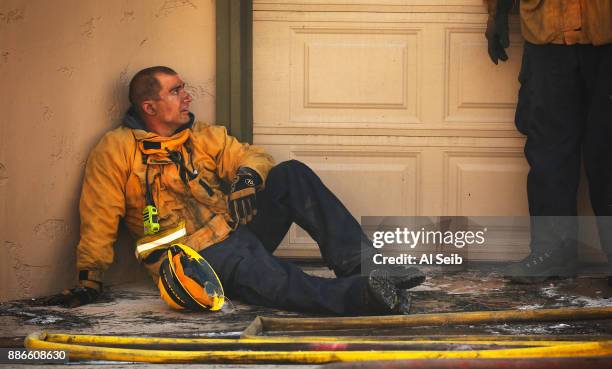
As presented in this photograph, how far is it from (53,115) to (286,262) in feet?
4.70

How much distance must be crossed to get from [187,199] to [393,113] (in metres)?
1.39

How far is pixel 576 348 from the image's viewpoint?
144 inches

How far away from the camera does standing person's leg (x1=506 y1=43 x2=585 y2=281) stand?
5.66 meters

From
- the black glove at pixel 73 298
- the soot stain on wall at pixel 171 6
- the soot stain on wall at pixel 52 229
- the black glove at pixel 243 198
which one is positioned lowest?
the black glove at pixel 73 298

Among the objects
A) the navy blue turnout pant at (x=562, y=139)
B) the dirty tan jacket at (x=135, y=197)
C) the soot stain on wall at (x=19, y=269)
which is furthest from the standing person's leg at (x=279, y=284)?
the navy blue turnout pant at (x=562, y=139)

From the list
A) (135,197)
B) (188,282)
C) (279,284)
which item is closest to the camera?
(188,282)

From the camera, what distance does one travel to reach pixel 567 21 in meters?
5.57

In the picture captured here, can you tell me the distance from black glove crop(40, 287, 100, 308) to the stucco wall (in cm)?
39

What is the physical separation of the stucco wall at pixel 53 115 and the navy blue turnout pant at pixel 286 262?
778 millimetres

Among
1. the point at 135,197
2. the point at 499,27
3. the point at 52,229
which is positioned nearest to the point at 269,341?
the point at 135,197

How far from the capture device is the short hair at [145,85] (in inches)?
213

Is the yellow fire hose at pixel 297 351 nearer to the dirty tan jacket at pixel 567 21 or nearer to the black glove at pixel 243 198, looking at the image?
the black glove at pixel 243 198

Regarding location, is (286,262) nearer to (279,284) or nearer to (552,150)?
(279,284)

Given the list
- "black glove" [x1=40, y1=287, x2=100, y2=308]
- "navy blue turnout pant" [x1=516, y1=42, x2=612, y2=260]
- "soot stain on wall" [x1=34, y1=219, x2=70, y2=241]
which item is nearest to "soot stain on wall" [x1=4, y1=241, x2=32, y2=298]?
"soot stain on wall" [x1=34, y1=219, x2=70, y2=241]
